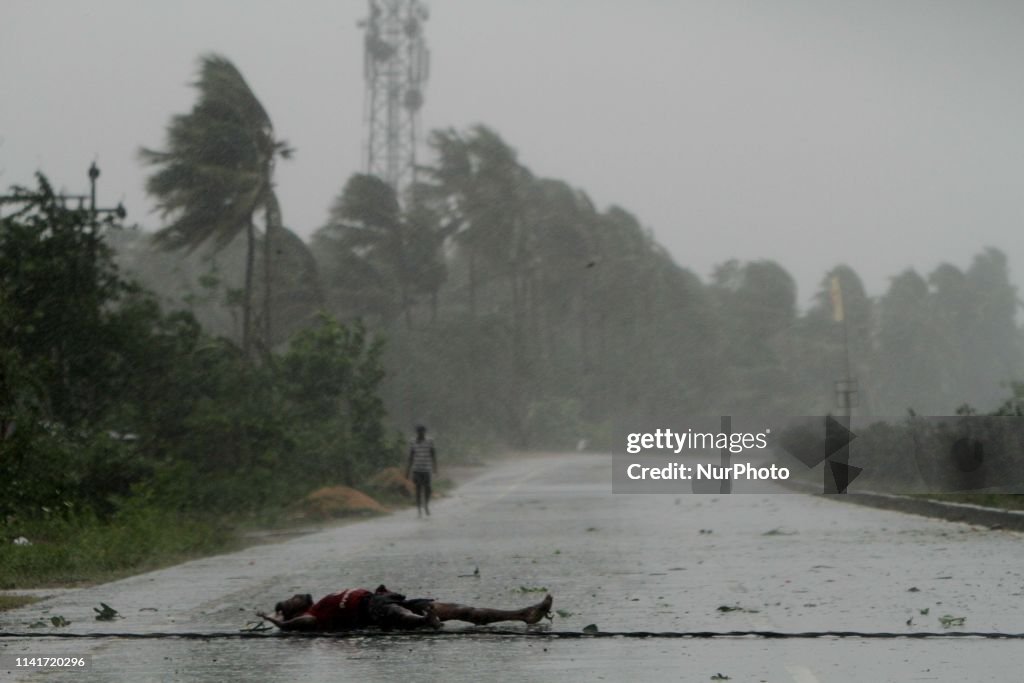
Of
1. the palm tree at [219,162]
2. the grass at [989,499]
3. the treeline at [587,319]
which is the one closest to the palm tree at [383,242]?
the treeline at [587,319]

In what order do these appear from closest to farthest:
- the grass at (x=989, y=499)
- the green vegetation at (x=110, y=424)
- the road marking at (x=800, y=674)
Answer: the road marking at (x=800, y=674), the green vegetation at (x=110, y=424), the grass at (x=989, y=499)

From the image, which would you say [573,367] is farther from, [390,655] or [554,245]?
[390,655]

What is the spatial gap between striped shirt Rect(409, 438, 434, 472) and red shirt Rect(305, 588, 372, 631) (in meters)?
19.8

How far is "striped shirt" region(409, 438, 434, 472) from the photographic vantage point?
3125cm

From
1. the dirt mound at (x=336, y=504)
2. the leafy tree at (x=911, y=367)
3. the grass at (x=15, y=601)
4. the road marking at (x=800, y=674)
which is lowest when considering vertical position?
the road marking at (x=800, y=674)

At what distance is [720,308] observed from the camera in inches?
5664

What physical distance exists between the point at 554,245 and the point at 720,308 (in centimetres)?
3609

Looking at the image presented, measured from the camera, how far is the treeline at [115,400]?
23.6 m

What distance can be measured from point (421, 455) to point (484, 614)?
801 inches

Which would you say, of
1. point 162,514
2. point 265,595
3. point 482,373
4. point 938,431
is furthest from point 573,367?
point 265,595

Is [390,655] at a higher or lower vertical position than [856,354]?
lower

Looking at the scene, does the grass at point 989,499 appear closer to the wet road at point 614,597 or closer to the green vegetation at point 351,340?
the wet road at point 614,597

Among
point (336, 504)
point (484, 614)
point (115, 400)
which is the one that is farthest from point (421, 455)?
point (484, 614)

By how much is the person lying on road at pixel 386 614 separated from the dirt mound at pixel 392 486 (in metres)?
26.9
